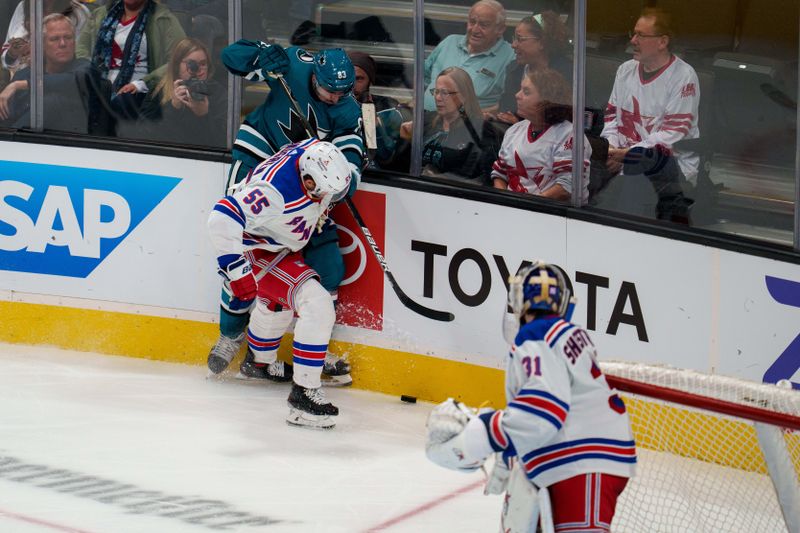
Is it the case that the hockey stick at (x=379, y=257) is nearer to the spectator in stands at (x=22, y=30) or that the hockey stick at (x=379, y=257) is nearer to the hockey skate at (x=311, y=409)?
the hockey skate at (x=311, y=409)

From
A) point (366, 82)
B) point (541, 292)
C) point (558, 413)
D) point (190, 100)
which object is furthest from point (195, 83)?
point (558, 413)

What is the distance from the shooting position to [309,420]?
4.77 metres

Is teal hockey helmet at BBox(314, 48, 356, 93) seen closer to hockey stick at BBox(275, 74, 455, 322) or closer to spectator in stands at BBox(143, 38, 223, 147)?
hockey stick at BBox(275, 74, 455, 322)

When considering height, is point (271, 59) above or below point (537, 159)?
above

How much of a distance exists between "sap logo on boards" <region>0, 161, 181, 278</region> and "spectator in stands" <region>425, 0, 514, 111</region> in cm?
126

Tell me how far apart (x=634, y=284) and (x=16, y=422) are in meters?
2.17

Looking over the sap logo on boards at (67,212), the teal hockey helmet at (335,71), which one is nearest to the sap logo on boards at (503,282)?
the teal hockey helmet at (335,71)

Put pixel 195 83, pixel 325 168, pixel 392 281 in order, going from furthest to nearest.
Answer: pixel 195 83 → pixel 392 281 → pixel 325 168

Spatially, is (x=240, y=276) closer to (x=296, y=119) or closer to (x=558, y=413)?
(x=296, y=119)

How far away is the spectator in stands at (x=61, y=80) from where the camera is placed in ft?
18.2

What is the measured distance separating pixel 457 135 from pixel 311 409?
1137 millimetres

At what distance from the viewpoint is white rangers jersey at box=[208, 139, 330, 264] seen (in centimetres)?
460

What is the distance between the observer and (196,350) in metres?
5.50

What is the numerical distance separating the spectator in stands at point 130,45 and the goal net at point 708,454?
8.23 ft
